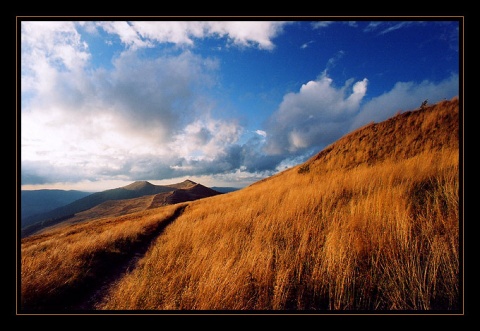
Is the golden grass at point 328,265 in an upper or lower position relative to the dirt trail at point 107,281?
upper

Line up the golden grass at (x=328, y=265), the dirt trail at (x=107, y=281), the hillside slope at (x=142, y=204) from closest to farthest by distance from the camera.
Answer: the golden grass at (x=328, y=265)
the dirt trail at (x=107, y=281)
the hillside slope at (x=142, y=204)

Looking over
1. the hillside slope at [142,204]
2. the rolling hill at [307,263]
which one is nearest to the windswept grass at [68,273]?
the rolling hill at [307,263]

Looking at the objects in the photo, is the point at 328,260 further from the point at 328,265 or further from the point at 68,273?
the point at 68,273

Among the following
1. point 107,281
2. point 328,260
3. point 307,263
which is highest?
point 328,260

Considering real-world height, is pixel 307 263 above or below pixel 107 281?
above

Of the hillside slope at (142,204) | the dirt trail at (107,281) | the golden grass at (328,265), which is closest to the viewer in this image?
the golden grass at (328,265)

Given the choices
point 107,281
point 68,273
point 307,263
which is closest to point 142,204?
point 68,273

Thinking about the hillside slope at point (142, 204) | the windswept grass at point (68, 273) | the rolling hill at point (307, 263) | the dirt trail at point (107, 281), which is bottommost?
the hillside slope at point (142, 204)

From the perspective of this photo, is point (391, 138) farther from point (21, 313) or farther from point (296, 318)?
point (21, 313)

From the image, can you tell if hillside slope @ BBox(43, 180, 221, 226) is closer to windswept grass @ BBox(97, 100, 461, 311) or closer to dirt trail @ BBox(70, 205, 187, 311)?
dirt trail @ BBox(70, 205, 187, 311)

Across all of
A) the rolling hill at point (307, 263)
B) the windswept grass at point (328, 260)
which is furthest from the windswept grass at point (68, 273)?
the windswept grass at point (328, 260)

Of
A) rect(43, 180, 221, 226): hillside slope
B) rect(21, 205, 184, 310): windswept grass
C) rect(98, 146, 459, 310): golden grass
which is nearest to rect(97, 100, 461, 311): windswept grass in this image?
rect(98, 146, 459, 310): golden grass

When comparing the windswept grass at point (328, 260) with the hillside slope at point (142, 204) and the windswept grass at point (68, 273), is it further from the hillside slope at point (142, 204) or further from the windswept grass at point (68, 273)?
the hillside slope at point (142, 204)

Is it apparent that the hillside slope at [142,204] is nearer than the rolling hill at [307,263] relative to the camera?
No
